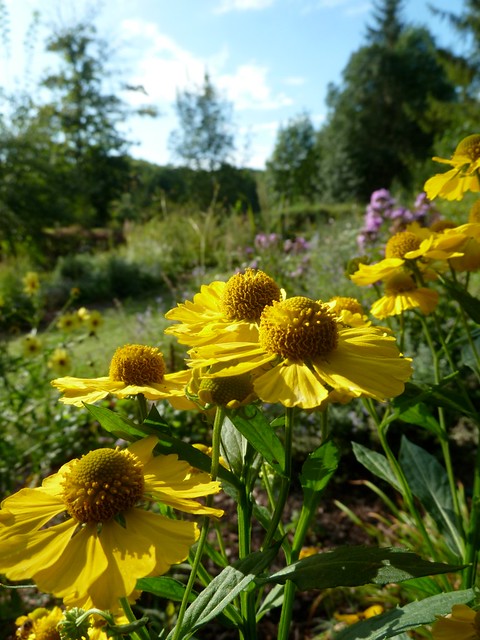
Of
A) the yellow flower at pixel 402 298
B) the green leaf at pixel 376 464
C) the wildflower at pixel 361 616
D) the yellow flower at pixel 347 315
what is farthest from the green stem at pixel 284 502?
the wildflower at pixel 361 616

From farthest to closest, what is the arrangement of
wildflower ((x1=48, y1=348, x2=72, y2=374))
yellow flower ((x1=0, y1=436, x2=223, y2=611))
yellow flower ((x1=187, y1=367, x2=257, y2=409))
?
1. wildflower ((x1=48, y1=348, x2=72, y2=374))
2. yellow flower ((x1=187, y1=367, x2=257, y2=409))
3. yellow flower ((x1=0, y1=436, x2=223, y2=611))

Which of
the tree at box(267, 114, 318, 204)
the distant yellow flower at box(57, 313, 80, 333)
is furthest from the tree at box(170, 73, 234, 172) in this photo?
the distant yellow flower at box(57, 313, 80, 333)

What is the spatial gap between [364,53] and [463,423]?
2407cm

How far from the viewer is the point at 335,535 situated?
222 centimetres

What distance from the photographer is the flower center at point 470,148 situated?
1.06 metres

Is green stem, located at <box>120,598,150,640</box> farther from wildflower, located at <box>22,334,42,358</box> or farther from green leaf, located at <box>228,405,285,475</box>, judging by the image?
wildflower, located at <box>22,334,42,358</box>

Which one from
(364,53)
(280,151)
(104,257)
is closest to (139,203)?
(104,257)

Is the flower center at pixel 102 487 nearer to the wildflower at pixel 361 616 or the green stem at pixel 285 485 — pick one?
the green stem at pixel 285 485

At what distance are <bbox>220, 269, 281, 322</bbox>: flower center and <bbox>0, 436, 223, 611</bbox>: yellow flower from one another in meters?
0.24

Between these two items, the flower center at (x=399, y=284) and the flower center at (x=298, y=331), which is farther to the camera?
the flower center at (x=399, y=284)

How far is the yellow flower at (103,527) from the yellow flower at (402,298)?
0.65m

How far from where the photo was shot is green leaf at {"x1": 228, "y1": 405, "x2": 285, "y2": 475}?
0.56 m

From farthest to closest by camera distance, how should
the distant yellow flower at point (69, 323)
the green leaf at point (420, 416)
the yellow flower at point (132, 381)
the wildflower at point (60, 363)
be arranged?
the distant yellow flower at point (69, 323)
the wildflower at point (60, 363)
the green leaf at point (420, 416)
the yellow flower at point (132, 381)

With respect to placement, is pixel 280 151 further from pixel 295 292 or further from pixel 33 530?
pixel 33 530
